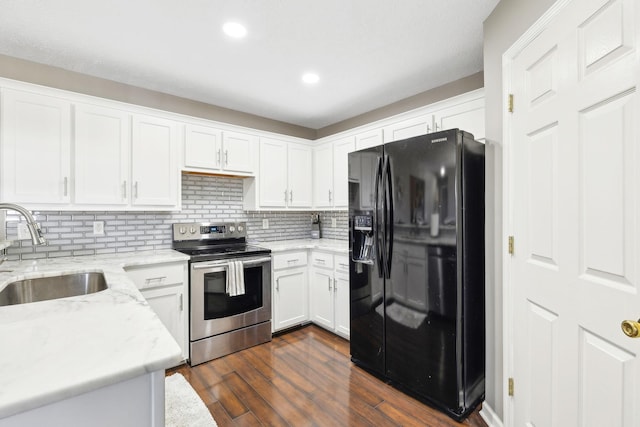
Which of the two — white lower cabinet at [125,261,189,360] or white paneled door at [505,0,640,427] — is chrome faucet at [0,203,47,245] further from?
white paneled door at [505,0,640,427]

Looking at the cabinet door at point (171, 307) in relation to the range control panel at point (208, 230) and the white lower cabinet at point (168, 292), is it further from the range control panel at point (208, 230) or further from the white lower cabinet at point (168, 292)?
the range control panel at point (208, 230)

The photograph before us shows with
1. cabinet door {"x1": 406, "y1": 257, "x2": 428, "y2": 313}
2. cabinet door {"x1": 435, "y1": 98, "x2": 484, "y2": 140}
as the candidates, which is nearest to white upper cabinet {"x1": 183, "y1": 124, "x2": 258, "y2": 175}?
cabinet door {"x1": 435, "y1": 98, "x2": 484, "y2": 140}

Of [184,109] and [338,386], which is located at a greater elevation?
[184,109]

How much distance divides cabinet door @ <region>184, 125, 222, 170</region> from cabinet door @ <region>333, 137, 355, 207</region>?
1289 millimetres

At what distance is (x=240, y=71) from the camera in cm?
250

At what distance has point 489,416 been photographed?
6.02ft

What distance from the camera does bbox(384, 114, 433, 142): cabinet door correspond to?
8.70 feet

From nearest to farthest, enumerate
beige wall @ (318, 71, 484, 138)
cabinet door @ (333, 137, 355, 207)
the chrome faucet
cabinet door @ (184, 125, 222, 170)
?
1. the chrome faucet
2. beige wall @ (318, 71, 484, 138)
3. cabinet door @ (184, 125, 222, 170)
4. cabinet door @ (333, 137, 355, 207)

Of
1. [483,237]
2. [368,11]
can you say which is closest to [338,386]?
[483,237]

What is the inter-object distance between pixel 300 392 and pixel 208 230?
1.85 meters

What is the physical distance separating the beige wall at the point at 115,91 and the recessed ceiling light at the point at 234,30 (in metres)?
1.29

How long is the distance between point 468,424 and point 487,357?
42cm

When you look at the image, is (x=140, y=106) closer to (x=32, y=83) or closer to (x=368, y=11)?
(x=32, y=83)

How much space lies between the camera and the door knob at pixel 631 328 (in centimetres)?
91
